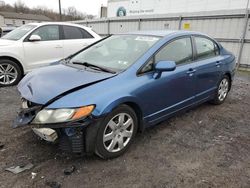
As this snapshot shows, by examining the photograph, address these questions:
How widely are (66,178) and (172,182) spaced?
1.15 m

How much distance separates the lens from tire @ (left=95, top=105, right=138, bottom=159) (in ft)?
9.16

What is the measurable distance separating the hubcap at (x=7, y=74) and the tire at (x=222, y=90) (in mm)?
4825

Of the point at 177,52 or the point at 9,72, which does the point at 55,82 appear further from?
the point at 9,72

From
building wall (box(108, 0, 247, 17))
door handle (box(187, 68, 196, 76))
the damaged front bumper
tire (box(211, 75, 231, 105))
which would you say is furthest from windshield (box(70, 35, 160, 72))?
building wall (box(108, 0, 247, 17))

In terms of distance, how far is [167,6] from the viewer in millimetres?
18078

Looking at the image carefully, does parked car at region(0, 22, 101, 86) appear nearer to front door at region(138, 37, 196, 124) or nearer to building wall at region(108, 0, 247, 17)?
front door at region(138, 37, 196, 124)

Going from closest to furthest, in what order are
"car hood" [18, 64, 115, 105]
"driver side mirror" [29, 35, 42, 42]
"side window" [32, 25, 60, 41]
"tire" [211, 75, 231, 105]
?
1. "car hood" [18, 64, 115, 105]
2. "tire" [211, 75, 231, 105]
3. "driver side mirror" [29, 35, 42, 42]
4. "side window" [32, 25, 60, 41]

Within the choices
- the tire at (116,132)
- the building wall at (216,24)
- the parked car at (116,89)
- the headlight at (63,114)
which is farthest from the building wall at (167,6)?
the headlight at (63,114)

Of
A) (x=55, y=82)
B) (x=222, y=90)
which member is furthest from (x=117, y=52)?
(x=222, y=90)

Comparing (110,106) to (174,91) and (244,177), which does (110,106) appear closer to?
(174,91)

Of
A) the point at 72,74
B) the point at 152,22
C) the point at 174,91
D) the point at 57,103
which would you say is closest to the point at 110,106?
the point at 57,103

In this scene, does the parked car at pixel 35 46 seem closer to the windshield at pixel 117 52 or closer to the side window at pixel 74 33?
the side window at pixel 74 33

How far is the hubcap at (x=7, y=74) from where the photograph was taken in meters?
6.02

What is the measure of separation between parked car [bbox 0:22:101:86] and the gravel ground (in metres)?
2.30
